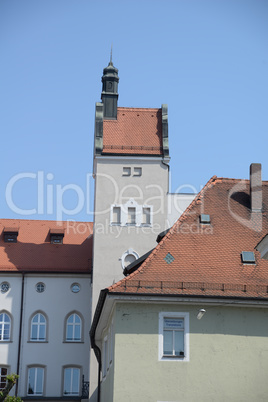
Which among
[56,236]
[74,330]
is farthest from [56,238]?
[74,330]

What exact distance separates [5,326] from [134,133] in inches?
576

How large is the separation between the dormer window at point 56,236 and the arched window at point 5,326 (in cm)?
614

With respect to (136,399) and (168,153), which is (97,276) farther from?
(136,399)

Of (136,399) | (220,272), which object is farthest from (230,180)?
(136,399)

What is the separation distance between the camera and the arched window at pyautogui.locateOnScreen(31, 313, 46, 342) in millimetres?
48675

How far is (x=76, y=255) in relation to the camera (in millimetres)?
50938

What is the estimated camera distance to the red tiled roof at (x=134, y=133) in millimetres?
44656

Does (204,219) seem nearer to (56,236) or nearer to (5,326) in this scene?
(5,326)

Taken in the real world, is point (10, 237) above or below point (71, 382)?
above

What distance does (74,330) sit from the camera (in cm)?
4881

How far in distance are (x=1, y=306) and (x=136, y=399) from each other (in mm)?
27673

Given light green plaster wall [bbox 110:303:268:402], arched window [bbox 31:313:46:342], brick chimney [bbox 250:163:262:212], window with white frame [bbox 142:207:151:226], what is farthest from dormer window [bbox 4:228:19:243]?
light green plaster wall [bbox 110:303:268:402]

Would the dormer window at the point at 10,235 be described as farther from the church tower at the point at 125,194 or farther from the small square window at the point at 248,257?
the small square window at the point at 248,257

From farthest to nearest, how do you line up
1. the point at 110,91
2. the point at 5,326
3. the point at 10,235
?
the point at 10,235
the point at 5,326
the point at 110,91
